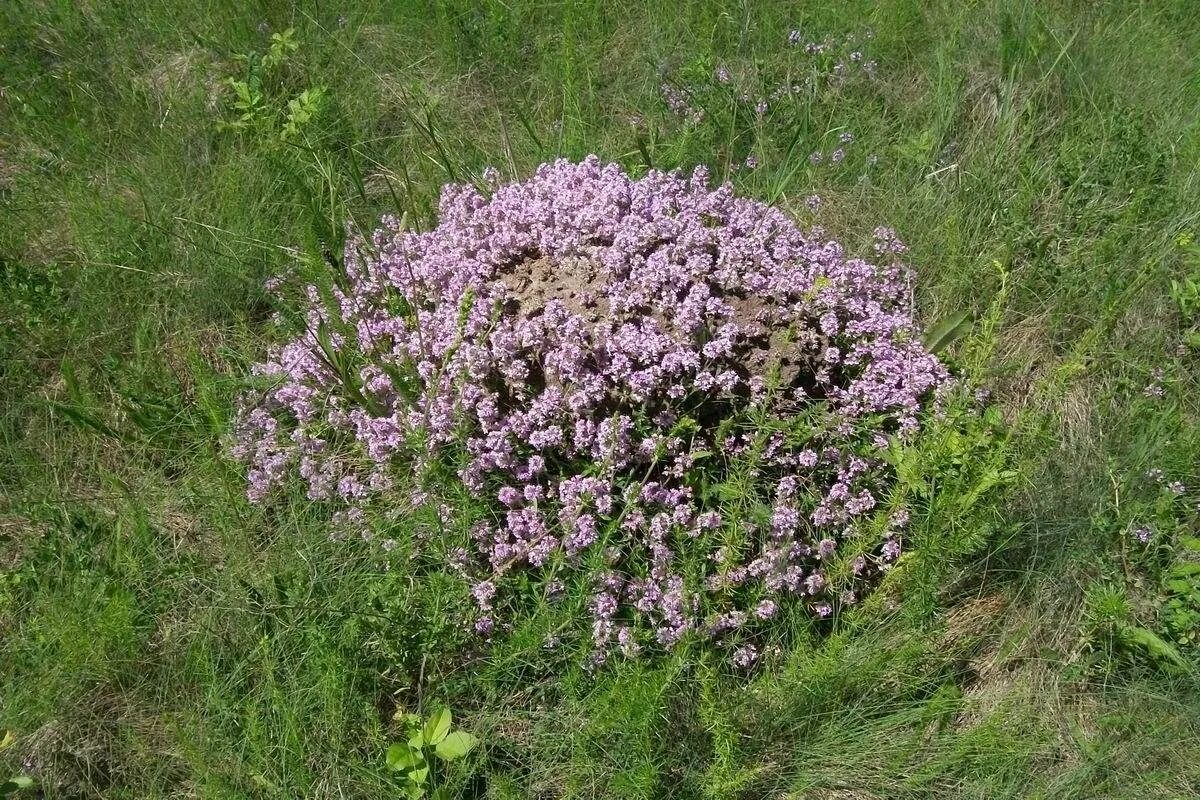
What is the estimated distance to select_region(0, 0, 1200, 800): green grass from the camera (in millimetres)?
2611

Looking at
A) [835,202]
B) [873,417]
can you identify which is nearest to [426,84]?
A: [835,202]

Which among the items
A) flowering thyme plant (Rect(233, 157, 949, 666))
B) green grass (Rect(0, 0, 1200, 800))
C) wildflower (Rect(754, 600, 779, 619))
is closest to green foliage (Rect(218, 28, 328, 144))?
green grass (Rect(0, 0, 1200, 800))

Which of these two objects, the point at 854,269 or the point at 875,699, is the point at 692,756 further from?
the point at 854,269

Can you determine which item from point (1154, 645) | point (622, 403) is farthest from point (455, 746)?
point (1154, 645)

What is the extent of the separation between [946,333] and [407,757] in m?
2.26

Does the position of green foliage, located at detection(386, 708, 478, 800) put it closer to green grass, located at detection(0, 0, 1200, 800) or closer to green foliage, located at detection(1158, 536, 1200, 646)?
green grass, located at detection(0, 0, 1200, 800)

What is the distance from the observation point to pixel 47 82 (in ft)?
14.4

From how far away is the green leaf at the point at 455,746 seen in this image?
2.51 metres

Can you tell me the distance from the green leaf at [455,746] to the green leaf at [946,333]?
206cm

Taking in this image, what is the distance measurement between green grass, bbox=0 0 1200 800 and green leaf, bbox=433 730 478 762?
8cm

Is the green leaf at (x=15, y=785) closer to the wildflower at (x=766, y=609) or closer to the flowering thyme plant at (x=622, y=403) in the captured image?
the flowering thyme plant at (x=622, y=403)

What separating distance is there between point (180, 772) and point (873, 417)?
2.33 metres

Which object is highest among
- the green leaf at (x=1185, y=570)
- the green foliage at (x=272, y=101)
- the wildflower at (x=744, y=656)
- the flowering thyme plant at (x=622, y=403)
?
the green foliage at (x=272, y=101)

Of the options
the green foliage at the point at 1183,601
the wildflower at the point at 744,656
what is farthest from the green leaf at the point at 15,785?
the green foliage at the point at 1183,601
